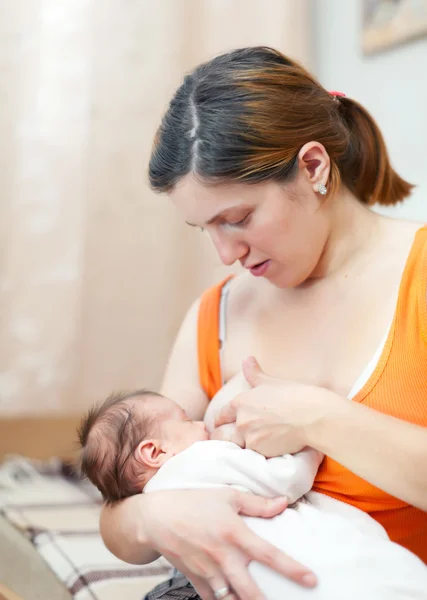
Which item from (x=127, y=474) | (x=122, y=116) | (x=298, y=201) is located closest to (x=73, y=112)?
(x=122, y=116)

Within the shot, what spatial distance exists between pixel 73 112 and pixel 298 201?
0.95 metres

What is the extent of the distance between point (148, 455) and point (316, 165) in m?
0.50

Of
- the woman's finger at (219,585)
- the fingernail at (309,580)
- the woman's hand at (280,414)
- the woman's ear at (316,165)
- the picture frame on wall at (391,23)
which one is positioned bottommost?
the woman's finger at (219,585)

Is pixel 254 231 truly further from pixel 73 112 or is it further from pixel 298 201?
pixel 73 112

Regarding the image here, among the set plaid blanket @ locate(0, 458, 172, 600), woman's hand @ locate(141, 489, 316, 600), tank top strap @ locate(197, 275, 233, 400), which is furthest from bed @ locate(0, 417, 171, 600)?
tank top strap @ locate(197, 275, 233, 400)

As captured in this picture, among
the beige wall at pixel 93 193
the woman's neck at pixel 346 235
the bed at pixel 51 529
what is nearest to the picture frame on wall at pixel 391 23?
the beige wall at pixel 93 193

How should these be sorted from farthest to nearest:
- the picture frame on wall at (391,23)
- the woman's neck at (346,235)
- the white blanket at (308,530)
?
the picture frame on wall at (391,23), the woman's neck at (346,235), the white blanket at (308,530)

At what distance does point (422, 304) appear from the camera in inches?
38.5

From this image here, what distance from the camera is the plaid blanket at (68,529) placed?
1.18 meters

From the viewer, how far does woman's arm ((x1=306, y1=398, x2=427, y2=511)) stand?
0.87 m

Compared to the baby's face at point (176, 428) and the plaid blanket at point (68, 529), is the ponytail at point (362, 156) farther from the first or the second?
the plaid blanket at point (68, 529)

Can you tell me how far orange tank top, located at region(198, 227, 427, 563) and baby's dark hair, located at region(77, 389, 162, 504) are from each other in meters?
0.27

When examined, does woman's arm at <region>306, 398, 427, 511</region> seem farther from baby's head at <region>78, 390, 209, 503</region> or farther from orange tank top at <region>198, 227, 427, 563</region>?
baby's head at <region>78, 390, 209, 503</region>

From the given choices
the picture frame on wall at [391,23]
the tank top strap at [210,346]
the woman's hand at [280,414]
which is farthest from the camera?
the picture frame on wall at [391,23]
